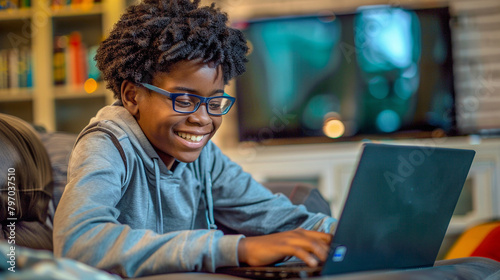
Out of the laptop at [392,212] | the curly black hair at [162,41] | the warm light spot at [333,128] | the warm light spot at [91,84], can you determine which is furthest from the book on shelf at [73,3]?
the laptop at [392,212]

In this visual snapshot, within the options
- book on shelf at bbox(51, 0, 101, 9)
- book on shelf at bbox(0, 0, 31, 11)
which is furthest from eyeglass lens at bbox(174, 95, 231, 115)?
book on shelf at bbox(0, 0, 31, 11)

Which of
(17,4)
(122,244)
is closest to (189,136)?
(122,244)

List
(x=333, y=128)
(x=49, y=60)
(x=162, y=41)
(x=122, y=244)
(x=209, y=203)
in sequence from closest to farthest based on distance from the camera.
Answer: (x=122, y=244)
(x=162, y=41)
(x=209, y=203)
(x=333, y=128)
(x=49, y=60)

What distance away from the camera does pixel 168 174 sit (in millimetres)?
1127

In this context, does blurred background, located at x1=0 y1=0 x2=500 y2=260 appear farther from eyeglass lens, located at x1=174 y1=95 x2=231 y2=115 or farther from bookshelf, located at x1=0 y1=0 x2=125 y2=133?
eyeglass lens, located at x1=174 y1=95 x2=231 y2=115

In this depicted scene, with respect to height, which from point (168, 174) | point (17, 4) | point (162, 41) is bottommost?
point (168, 174)

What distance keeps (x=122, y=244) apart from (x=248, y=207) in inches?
19.9

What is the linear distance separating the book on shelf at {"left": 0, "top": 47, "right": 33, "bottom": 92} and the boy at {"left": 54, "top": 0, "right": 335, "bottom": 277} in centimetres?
209

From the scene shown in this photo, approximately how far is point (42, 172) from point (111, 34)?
0.36m

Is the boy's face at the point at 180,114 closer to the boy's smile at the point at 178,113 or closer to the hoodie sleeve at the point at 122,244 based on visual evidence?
the boy's smile at the point at 178,113

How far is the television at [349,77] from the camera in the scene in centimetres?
272

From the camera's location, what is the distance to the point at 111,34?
1.14 metres

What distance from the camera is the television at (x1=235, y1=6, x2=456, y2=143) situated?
2719 millimetres

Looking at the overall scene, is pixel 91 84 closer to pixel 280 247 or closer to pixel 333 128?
pixel 333 128
